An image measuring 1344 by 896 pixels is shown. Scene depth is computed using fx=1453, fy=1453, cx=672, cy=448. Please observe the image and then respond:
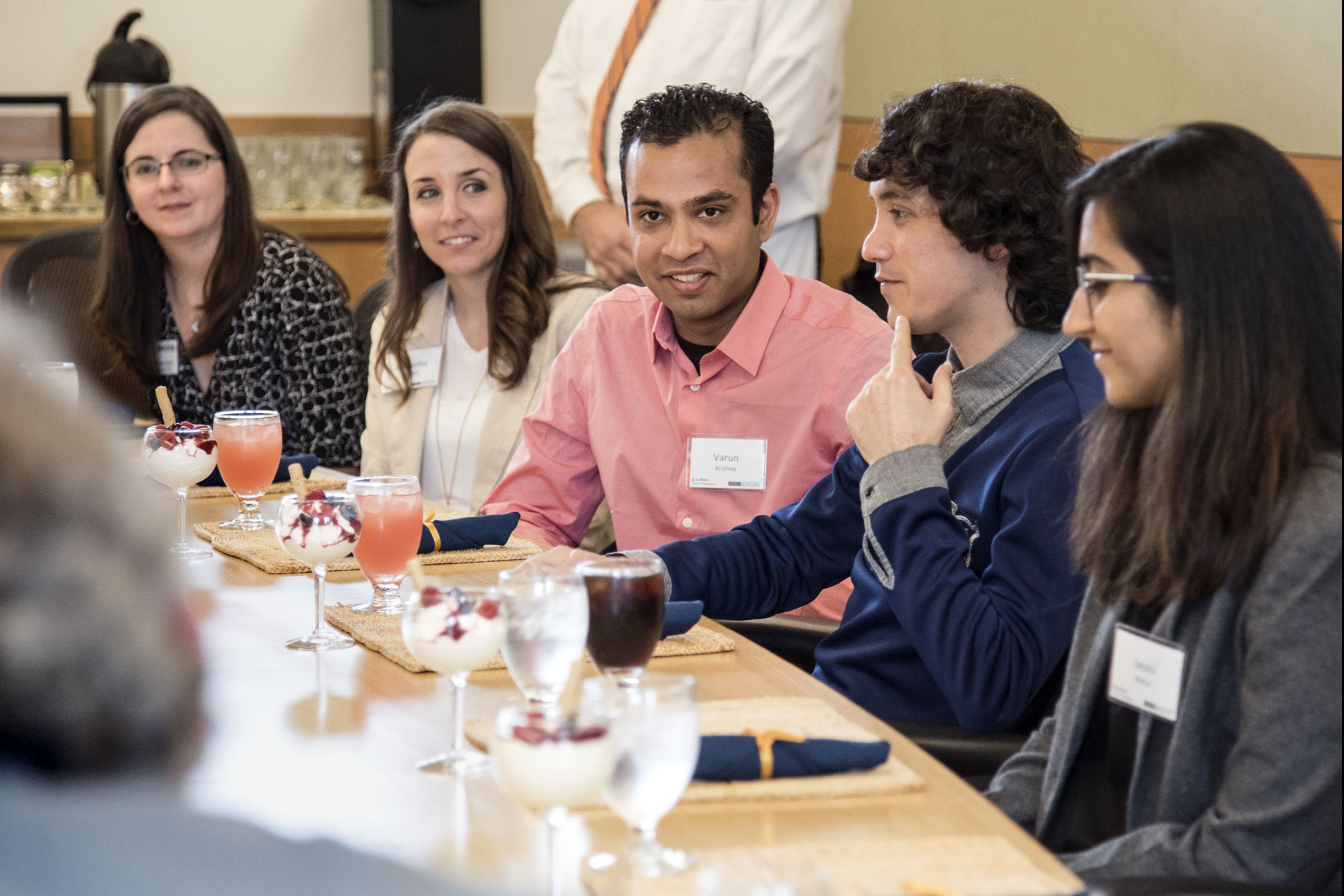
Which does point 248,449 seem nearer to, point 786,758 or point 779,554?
point 779,554

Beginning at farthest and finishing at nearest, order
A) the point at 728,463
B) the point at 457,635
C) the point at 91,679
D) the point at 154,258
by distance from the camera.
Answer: the point at 154,258
the point at 728,463
the point at 457,635
the point at 91,679

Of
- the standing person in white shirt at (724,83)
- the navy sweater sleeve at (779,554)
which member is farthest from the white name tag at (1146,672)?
the standing person in white shirt at (724,83)

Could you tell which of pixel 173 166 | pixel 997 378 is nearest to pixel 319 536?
pixel 997 378

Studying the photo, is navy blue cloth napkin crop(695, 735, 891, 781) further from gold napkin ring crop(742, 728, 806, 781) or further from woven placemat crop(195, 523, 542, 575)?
woven placemat crop(195, 523, 542, 575)

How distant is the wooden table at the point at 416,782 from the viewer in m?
1.00

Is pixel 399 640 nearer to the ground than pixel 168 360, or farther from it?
nearer to the ground

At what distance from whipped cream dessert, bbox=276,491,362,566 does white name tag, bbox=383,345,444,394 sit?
4.72ft

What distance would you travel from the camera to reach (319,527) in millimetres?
1537

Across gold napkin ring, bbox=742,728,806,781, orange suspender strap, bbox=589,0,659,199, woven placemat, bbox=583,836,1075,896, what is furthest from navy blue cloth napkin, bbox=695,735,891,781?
orange suspender strap, bbox=589,0,659,199

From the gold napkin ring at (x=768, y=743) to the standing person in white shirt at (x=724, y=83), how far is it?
2353mm

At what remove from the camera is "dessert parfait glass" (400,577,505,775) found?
1168mm

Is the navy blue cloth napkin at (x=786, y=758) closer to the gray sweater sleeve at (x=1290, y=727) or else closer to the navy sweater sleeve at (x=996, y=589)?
the gray sweater sleeve at (x=1290, y=727)

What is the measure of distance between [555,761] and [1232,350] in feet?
2.04

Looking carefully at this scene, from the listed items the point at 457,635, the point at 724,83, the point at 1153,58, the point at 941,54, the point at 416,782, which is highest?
the point at 941,54
